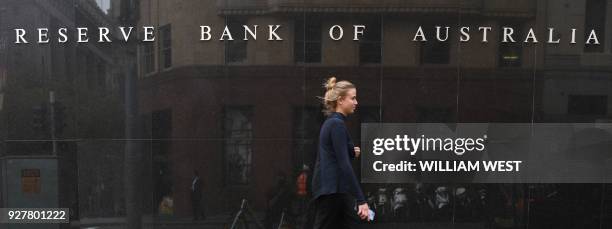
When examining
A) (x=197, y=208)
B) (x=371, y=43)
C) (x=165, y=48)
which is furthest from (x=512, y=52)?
(x=197, y=208)

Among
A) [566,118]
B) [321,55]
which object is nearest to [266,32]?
[321,55]

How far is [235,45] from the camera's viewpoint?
6.12 metres

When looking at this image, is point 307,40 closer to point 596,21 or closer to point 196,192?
point 196,192

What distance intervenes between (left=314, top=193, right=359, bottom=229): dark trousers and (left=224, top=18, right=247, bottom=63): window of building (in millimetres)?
2496

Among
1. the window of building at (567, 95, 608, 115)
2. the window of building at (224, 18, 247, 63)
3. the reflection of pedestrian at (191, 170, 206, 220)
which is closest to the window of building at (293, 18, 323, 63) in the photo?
the window of building at (224, 18, 247, 63)

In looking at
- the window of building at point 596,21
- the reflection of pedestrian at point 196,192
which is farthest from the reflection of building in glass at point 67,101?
the window of building at point 596,21

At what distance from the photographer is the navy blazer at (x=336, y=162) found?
13.3 ft

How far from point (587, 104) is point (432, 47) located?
2.11 m

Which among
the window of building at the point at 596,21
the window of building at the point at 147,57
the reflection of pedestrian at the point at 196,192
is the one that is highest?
the window of building at the point at 596,21

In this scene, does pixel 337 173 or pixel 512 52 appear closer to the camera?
pixel 337 173

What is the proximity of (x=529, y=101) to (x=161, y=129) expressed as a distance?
4.67 metres

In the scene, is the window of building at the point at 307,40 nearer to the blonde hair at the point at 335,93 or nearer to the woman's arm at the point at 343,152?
the blonde hair at the point at 335,93

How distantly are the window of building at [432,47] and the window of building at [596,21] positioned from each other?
5.76 ft

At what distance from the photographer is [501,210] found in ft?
20.9
